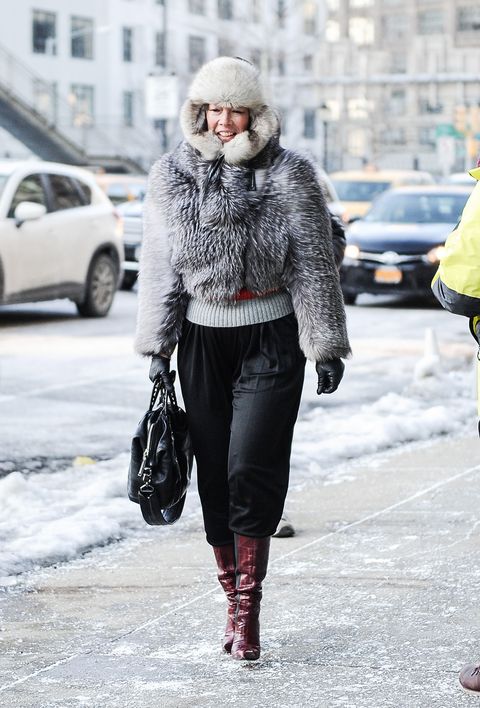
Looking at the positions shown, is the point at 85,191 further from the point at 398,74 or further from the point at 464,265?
the point at 398,74

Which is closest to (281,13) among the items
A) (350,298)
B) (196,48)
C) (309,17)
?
(196,48)

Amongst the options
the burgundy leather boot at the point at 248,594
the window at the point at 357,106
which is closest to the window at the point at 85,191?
the burgundy leather boot at the point at 248,594

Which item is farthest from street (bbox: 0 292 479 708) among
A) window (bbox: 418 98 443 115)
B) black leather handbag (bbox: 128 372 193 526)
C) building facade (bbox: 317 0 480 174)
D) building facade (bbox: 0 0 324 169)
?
window (bbox: 418 98 443 115)

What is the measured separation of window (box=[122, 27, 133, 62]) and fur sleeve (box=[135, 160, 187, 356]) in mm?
62600

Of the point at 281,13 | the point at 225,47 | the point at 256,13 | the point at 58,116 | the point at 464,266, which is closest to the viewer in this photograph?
the point at 464,266

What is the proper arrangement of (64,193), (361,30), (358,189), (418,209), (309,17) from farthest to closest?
(361,30) → (309,17) → (358,189) → (418,209) → (64,193)

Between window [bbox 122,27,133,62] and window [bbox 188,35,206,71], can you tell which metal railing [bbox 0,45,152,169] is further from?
window [bbox 188,35,206,71]

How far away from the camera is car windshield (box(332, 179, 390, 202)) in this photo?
29.2 metres

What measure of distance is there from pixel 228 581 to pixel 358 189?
25.4 meters

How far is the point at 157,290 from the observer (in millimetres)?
4562

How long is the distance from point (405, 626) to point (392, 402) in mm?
4952

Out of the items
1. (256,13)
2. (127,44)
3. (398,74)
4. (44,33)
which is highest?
(256,13)

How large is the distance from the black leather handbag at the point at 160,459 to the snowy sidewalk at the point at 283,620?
48 centimetres

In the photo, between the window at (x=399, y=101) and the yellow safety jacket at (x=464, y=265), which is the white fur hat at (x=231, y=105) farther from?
the window at (x=399, y=101)
